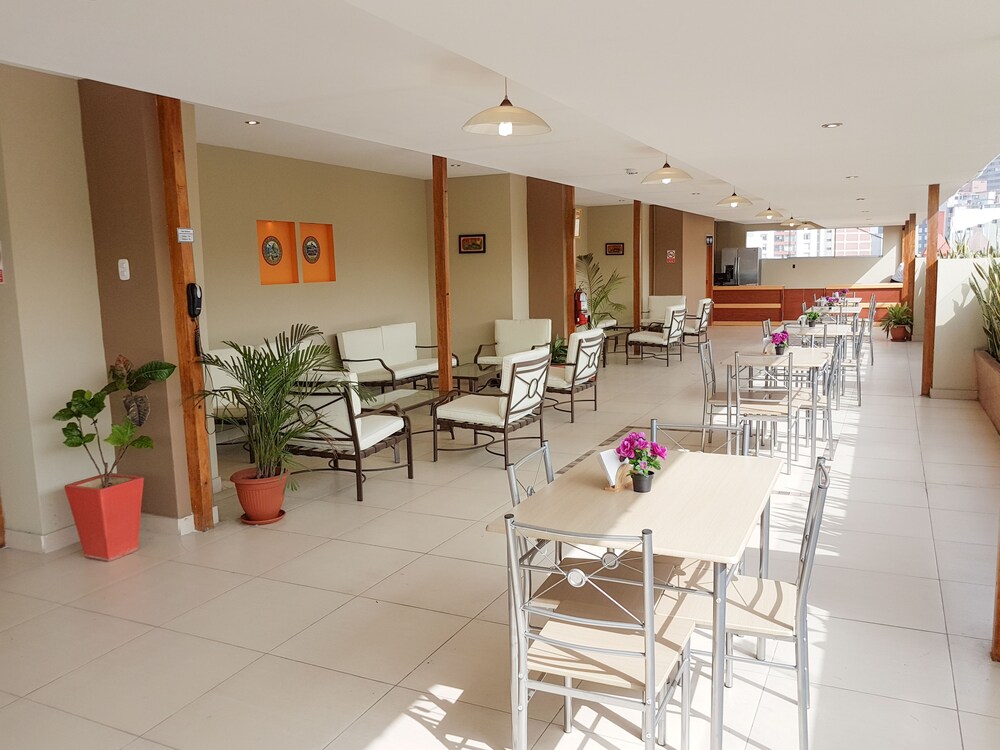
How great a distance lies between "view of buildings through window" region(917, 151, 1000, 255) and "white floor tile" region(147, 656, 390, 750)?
734 cm

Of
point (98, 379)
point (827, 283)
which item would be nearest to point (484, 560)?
point (98, 379)

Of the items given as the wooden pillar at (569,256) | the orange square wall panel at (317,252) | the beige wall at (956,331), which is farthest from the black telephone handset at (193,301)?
the beige wall at (956,331)

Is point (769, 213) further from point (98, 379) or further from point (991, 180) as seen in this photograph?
point (98, 379)

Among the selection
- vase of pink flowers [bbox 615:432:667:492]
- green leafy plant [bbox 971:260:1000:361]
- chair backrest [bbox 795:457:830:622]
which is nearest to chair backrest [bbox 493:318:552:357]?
green leafy plant [bbox 971:260:1000:361]

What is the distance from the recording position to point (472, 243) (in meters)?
10.5

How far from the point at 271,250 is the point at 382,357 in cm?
189

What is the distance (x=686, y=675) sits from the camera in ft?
8.16

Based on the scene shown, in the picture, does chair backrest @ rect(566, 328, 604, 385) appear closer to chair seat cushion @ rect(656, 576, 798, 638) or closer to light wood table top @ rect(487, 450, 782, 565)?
light wood table top @ rect(487, 450, 782, 565)

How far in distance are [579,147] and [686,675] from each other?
16.4 feet

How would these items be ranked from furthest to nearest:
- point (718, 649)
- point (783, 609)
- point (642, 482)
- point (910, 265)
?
1. point (910, 265)
2. point (642, 482)
3. point (783, 609)
4. point (718, 649)

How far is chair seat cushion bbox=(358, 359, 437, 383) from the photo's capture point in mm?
8719

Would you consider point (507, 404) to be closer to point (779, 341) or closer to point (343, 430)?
point (343, 430)

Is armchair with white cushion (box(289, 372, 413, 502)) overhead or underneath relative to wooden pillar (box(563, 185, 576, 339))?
underneath

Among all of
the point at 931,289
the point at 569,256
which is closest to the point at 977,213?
the point at 931,289
